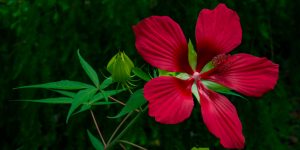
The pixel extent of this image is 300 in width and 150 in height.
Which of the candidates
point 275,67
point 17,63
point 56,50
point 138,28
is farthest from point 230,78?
point 17,63

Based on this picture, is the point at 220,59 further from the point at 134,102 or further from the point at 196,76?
the point at 134,102

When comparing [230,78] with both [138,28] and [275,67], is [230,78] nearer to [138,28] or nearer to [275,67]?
[275,67]

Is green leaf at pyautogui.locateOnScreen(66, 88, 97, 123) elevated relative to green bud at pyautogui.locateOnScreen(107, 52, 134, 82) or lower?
lower

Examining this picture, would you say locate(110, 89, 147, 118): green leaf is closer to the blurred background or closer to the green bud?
the green bud

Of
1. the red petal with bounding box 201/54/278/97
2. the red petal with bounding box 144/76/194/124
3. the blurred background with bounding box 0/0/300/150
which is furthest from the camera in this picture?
the blurred background with bounding box 0/0/300/150

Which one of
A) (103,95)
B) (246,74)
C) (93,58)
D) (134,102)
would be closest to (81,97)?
(103,95)

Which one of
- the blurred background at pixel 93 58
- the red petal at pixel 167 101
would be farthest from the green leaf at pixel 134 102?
the blurred background at pixel 93 58

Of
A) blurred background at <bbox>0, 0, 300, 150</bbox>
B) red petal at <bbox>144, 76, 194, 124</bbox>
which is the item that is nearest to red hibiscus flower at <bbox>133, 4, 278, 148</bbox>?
red petal at <bbox>144, 76, 194, 124</bbox>

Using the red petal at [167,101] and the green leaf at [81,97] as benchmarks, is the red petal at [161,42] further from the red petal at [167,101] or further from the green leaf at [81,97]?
the green leaf at [81,97]
